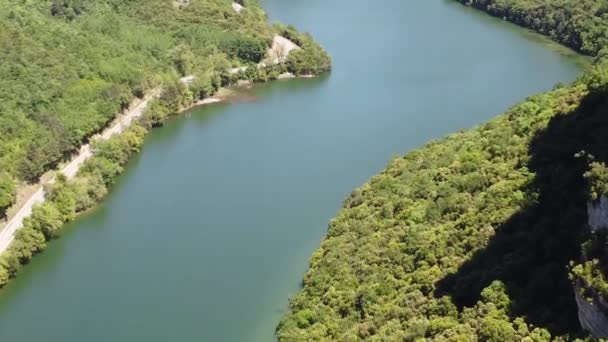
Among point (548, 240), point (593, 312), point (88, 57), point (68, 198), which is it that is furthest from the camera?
point (88, 57)

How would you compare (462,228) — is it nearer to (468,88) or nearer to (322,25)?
(468,88)

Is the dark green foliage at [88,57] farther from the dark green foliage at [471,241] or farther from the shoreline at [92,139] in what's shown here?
the dark green foliage at [471,241]

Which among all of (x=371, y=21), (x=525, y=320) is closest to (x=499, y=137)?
(x=525, y=320)

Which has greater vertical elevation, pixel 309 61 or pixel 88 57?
pixel 309 61

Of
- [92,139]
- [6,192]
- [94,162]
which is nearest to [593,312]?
[6,192]

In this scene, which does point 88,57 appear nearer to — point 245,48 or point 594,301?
point 245,48

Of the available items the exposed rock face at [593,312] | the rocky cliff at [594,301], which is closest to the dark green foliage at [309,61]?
the rocky cliff at [594,301]
